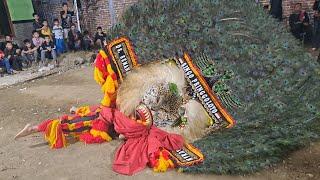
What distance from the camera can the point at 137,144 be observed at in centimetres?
461

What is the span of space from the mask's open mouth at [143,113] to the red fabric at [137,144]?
0.09 m

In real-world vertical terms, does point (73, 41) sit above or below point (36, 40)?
below

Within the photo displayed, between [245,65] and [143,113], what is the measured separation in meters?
1.27

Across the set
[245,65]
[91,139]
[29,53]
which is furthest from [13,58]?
[245,65]

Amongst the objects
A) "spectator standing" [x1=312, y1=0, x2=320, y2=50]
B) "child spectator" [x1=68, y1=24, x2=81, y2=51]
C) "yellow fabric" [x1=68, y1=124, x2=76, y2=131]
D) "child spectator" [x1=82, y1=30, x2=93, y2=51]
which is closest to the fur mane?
"yellow fabric" [x1=68, y1=124, x2=76, y2=131]

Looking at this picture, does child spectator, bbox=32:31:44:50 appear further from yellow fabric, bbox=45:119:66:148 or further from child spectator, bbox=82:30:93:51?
yellow fabric, bbox=45:119:66:148

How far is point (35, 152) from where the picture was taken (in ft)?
16.9

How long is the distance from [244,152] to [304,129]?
2.12 ft

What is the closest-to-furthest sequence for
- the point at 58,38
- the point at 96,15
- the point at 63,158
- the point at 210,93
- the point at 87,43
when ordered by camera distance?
1. the point at 210,93
2. the point at 63,158
3. the point at 58,38
4. the point at 87,43
5. the point at 96,15

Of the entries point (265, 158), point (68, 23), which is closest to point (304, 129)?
point (265, 158)

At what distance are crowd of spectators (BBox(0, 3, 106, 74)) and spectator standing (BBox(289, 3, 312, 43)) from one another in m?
5.17

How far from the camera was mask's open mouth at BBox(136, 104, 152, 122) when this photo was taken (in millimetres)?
4773

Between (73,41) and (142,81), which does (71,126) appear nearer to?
(142,81)

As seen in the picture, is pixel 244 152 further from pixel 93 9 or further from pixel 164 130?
pixel 93 9
